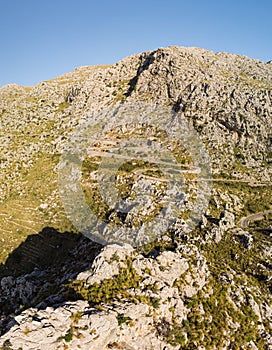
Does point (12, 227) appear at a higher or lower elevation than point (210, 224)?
lower

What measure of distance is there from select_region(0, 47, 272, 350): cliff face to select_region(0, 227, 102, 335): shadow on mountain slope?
1.13 ft

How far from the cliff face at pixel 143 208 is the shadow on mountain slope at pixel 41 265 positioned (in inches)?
13.5

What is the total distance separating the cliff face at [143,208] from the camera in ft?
98.9

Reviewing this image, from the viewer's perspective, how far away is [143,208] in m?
66.0

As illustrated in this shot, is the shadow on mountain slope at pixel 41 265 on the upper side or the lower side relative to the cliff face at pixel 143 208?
lower

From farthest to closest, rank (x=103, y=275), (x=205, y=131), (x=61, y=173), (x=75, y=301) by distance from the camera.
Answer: (x=205, y=131) < (x=61, y=173) < (x=103, y=275) < (x=75, y=301)

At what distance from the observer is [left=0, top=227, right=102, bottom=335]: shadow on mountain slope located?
43812 millimetres

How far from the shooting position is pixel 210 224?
6706 cm

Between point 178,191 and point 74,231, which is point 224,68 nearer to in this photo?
point 178,191

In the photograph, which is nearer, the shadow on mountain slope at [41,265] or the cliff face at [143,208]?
the cliff face at [143,208]

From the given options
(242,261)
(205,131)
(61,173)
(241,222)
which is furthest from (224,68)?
(242,261)

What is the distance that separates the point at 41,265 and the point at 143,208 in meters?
25.1

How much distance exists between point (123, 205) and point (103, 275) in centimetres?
3666

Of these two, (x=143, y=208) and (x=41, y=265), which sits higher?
(x=143, y=208)
